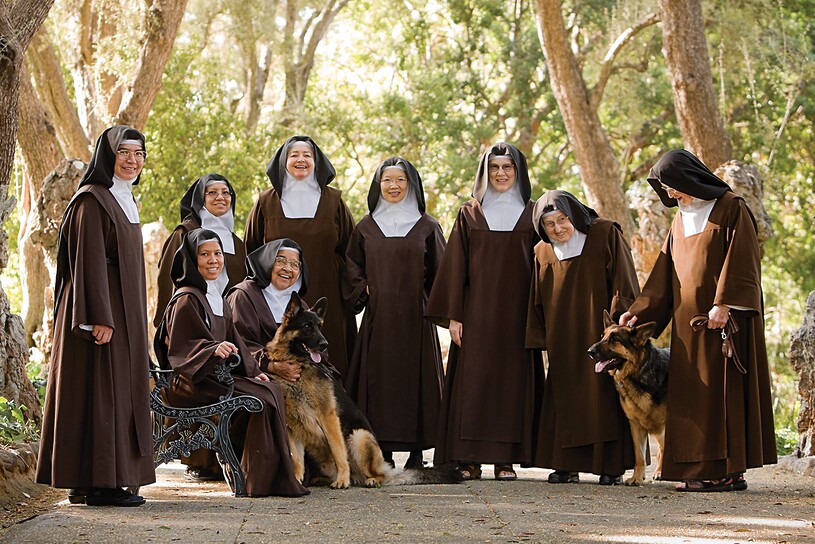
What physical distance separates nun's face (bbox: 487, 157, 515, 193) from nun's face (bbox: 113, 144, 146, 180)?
2956mm

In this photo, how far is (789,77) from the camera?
64.8ft

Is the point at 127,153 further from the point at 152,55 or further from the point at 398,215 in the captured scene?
the point at 152,55

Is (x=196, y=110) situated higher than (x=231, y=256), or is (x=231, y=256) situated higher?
(x=196, y=110)

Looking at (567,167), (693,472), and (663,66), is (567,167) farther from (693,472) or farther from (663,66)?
(693,472)

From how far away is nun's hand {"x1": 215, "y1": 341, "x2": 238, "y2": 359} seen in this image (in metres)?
7.06

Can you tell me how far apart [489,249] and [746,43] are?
1087 cm

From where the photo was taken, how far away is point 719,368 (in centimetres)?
741

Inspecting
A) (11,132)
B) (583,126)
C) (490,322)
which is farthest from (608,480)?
(583,126)

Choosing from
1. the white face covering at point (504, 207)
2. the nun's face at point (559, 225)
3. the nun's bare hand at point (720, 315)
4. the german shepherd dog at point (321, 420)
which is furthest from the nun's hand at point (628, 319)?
the german shepherd dog at point (321, 420)

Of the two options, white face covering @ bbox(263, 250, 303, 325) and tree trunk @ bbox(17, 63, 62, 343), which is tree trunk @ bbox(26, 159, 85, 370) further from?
white face covering @ bbox(263, 250, 303, 325)

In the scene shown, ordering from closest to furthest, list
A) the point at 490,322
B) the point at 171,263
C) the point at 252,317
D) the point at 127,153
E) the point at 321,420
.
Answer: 1. the point at 127,153
2. the point at 321,420
3. the point at 252,317
4. the point at 490,322
5. the point at 171,263

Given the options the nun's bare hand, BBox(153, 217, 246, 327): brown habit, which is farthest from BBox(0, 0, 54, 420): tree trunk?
the nun's bare hand

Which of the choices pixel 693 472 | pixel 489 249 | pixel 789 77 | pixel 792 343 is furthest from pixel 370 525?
pixel 789 77

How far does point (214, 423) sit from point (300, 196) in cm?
263
